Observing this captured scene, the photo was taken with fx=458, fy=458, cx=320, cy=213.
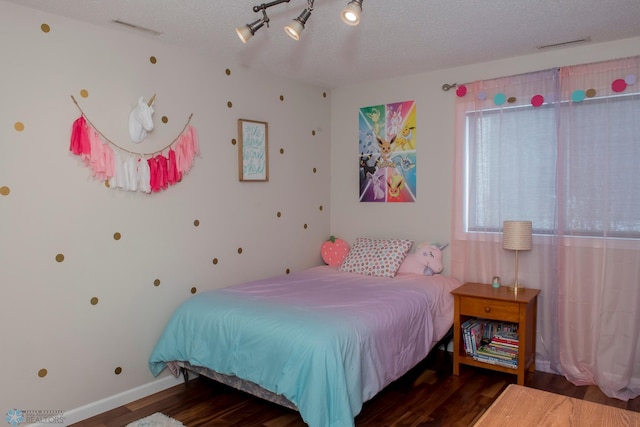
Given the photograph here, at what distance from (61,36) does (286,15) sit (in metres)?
1.30

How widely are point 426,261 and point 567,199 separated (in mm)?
1141

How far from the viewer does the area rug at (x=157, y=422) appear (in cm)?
265

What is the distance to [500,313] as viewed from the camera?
10.5 feet

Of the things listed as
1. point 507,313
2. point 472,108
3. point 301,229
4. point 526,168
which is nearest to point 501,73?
point 472,108

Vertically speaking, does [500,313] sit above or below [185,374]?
above

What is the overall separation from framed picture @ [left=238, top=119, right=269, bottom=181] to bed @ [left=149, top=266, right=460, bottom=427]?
0.89 metres

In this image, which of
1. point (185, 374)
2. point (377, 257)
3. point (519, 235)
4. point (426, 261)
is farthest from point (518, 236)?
point (185, 374)

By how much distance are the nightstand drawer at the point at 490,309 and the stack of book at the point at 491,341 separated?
6.8 inches

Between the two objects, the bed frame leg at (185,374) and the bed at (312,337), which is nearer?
the bed at (312,337)

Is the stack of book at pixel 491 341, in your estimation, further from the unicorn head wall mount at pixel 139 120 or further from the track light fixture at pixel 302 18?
the unicorn head wall mount at pixel 139 120

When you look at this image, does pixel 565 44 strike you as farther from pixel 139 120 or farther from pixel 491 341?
pixel 139 120

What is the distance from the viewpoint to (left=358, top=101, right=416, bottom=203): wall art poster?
4.03 meters

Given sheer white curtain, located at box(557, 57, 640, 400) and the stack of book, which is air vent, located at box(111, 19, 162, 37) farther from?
the stack of book

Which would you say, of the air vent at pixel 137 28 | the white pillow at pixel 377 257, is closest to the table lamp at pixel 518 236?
the white pillow at pixel 377 257
